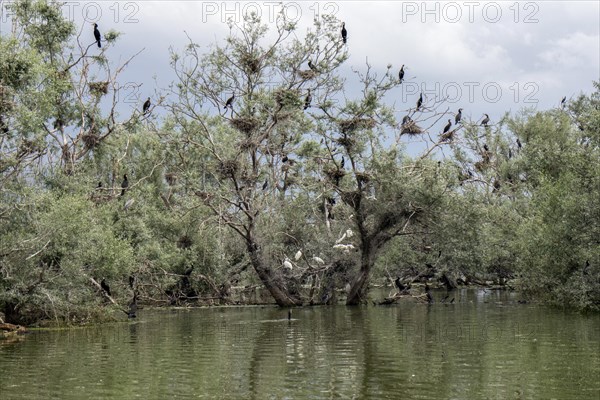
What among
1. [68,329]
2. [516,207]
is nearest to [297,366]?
[68,329]

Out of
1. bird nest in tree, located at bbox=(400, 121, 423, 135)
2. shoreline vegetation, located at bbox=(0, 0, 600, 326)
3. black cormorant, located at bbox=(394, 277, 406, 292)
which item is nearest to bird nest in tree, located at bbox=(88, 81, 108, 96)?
shoreline vegetation, located at bbox=(0, 0, 600, 326)

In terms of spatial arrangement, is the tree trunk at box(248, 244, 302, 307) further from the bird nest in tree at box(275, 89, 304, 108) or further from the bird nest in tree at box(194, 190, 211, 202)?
the bird nest in tree at box(275, 89, 304, 108)

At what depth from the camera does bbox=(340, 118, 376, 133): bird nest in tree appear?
111ft

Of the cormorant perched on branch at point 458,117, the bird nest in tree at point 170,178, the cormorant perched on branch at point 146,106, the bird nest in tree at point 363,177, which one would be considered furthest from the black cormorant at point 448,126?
the bird nest in tree at point 170,178

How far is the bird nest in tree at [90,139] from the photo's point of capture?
3541 cm

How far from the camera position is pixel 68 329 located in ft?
84.2

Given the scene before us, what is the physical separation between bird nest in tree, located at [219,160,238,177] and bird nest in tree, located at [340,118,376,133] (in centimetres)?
537

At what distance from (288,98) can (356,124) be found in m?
3.36

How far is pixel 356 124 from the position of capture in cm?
3400

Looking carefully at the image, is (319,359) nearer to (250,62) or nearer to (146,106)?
(250,62)

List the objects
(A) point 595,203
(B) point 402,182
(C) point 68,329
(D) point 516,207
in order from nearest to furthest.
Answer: (C) point 68,329
(A) point 595,203
(B) point 402,182
(D) point 516,207

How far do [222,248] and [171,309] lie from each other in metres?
4.55

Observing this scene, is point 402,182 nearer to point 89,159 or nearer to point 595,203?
point 595,203

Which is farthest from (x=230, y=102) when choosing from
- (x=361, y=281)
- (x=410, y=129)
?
(x=361, y=281)
